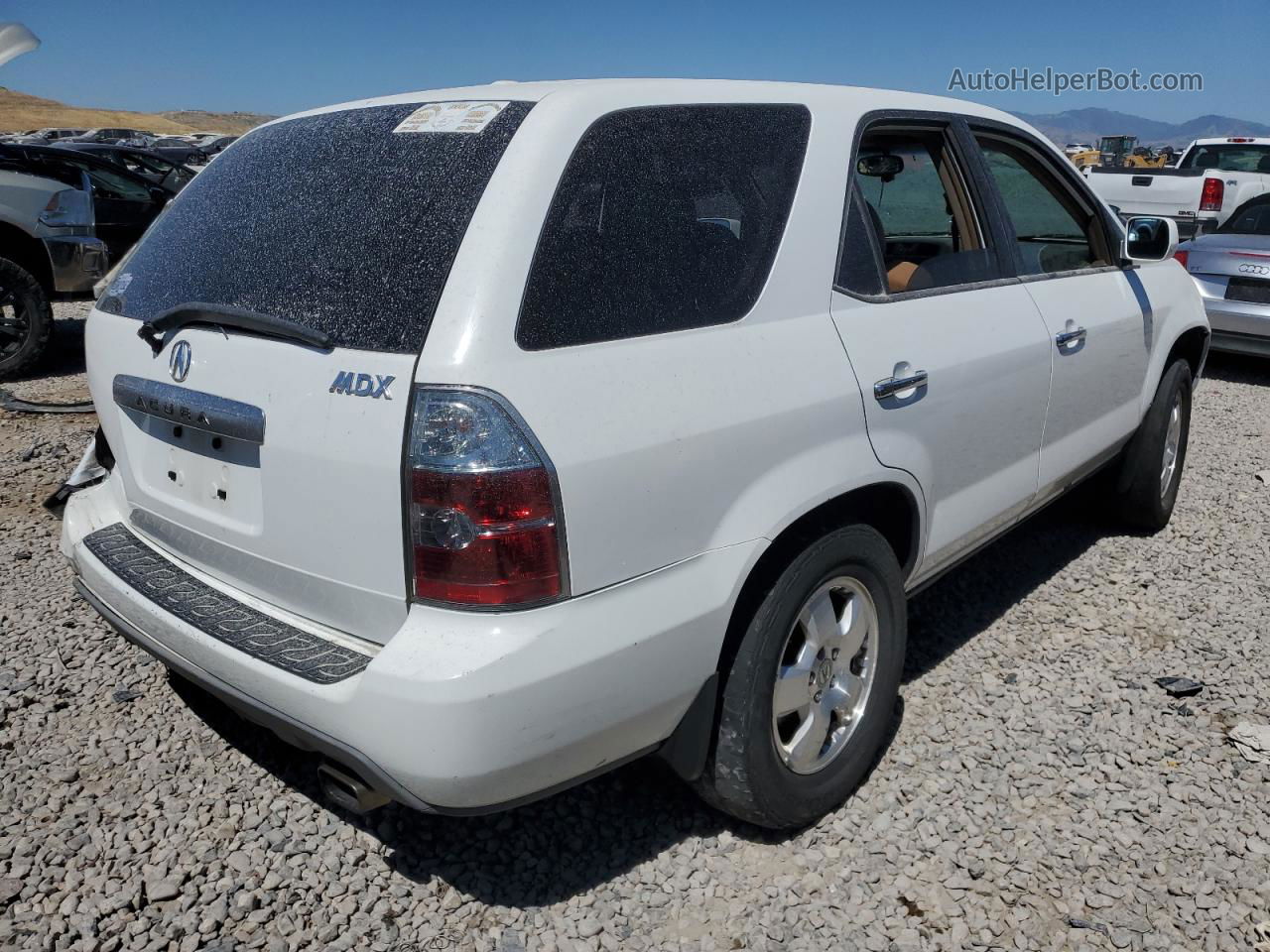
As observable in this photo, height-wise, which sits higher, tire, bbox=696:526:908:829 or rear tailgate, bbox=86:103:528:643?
rear tailgate, bbox=86:103:528:643

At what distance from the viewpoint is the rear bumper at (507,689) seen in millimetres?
1926

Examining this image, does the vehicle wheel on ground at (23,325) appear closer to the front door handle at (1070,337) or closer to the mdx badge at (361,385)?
the mdx badge at (361,385)

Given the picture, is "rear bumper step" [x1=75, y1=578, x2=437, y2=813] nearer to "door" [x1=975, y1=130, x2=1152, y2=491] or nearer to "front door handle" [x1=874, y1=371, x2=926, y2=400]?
"front door handle" [x1=874, y1=371, x2=926, y2=400]

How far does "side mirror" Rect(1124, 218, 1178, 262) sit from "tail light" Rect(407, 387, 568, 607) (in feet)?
9.89

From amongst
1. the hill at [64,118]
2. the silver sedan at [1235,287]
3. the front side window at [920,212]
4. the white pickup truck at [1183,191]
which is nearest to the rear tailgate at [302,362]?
the front side window at [920,212]

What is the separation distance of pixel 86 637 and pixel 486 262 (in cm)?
252

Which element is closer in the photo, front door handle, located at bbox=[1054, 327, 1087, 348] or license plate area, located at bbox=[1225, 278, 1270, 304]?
front door handle, located at bbox=[1054, 327, 1087, 348]

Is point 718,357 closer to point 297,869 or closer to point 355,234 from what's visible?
point 355,234

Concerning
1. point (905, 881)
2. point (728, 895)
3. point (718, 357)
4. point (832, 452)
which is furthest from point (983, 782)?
point (718, 357)

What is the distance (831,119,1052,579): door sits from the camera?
2680 millimetres

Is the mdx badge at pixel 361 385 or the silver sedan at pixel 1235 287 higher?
the mdx badge at pixel 361 385

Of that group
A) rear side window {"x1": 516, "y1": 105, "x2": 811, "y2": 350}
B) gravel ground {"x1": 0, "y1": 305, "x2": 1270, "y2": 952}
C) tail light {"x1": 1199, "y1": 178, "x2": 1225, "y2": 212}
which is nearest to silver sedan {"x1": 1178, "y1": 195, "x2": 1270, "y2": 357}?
tail light {"x1": 1199, "y1": 178, "x2": 1225, "y2": 212}

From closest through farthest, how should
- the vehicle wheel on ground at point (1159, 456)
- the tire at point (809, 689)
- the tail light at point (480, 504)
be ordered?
the tail light at point (480, 504)
the tire at point (809, 689)
the vehicle wheel on ground at point (1159, 456)

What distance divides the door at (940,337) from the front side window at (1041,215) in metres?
0.26
